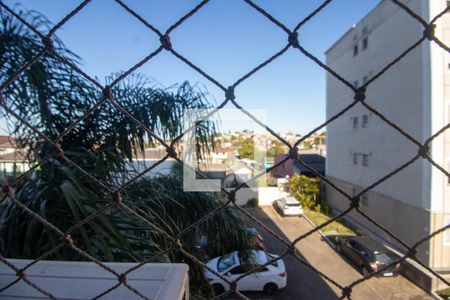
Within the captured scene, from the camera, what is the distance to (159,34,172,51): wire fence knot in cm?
58

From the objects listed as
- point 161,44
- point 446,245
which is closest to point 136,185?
point 161,44

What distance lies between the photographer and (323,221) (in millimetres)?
8000

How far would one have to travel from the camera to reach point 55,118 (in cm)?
168

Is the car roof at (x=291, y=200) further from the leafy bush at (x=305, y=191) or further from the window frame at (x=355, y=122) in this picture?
the window frame at (x=355, y=122)

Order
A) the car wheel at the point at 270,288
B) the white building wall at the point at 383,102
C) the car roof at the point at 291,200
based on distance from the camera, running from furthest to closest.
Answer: the car roof at the point at 291,200 → the white building wall at the point at 383,102 → the car wheel at the point at 270,288

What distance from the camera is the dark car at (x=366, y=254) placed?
5.15 metres

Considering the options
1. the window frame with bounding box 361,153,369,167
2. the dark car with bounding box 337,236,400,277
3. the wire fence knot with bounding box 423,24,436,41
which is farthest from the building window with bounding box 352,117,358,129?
the wire fence knot with bounding box 423,24,436,41

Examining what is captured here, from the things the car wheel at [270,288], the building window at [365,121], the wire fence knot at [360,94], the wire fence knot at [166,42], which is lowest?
the car wheel at [270,288]

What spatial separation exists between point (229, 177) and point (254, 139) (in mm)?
349

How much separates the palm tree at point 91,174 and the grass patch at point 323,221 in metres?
5.82

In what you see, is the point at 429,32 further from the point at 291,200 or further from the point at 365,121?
the point at 291,200

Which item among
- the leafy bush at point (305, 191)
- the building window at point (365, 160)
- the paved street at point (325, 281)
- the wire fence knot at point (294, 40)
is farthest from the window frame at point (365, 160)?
the wire fence knot at point (294, 40)

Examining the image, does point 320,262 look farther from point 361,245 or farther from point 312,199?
point 312,199

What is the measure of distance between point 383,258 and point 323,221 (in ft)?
9.26
